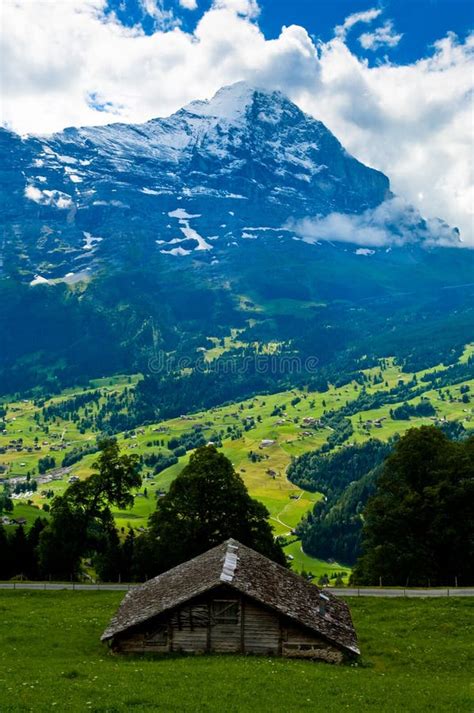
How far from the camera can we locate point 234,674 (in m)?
36.7

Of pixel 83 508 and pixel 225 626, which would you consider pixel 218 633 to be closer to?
pixel 225 626

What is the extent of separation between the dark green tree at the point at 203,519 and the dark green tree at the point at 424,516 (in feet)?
46.6

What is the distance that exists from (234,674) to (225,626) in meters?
8.27

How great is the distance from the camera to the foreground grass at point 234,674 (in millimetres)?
31031

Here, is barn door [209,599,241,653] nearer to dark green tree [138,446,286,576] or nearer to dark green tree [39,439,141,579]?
dark green tree [138,446,286,576]

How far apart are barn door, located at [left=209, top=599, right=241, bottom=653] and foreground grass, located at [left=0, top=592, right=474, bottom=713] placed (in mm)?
1697

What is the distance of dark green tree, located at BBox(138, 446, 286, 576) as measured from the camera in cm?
7994

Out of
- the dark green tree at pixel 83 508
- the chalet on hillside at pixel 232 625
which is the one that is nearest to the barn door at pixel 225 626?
the chalet on hillside at pixel 232 625

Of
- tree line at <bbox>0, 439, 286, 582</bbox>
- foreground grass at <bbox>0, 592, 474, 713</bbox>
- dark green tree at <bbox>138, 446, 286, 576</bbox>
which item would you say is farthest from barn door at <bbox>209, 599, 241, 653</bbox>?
dark green tree at <bbox>138, 446, 286, 576</bbox>

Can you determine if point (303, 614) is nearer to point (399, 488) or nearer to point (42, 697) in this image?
point (42, 697)

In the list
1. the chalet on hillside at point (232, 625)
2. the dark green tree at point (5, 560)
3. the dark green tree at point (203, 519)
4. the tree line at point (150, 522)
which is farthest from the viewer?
the dark green tree at point (5, 560)

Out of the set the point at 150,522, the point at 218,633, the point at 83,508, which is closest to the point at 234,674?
the point at 218,633

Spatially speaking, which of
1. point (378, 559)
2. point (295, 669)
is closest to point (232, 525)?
point (378, 559)

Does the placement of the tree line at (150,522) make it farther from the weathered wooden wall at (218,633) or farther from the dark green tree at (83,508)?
the weathered wooden wall at (218,633)
